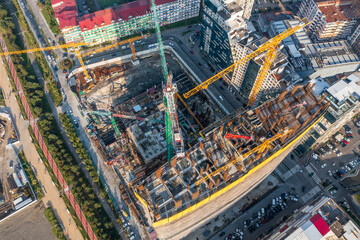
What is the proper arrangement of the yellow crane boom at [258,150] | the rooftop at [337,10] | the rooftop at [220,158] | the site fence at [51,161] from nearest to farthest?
the rooftop at [220,158], the yellow crane boom at [258,150], the site fence at [51,161], the rooftop at [337,10]

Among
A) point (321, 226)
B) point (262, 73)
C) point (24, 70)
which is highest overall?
point (24, 70)

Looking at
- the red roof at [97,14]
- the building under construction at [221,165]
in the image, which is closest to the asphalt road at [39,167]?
the building under construction at [221,165]

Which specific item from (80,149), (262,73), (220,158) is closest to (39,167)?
(80,149)

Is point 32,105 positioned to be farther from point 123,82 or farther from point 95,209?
point 95,209

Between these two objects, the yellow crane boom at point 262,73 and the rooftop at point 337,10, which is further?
the rooftop at point 337,10

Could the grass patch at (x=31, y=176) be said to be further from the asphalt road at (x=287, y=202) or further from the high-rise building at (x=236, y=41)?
the high-rise building at (x=236, y=41)

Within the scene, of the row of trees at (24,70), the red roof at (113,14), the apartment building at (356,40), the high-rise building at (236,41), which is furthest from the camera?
the red roof at (113,14)

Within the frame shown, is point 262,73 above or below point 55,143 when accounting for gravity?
below

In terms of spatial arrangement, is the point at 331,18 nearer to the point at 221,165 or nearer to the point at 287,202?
the point at 287,202
